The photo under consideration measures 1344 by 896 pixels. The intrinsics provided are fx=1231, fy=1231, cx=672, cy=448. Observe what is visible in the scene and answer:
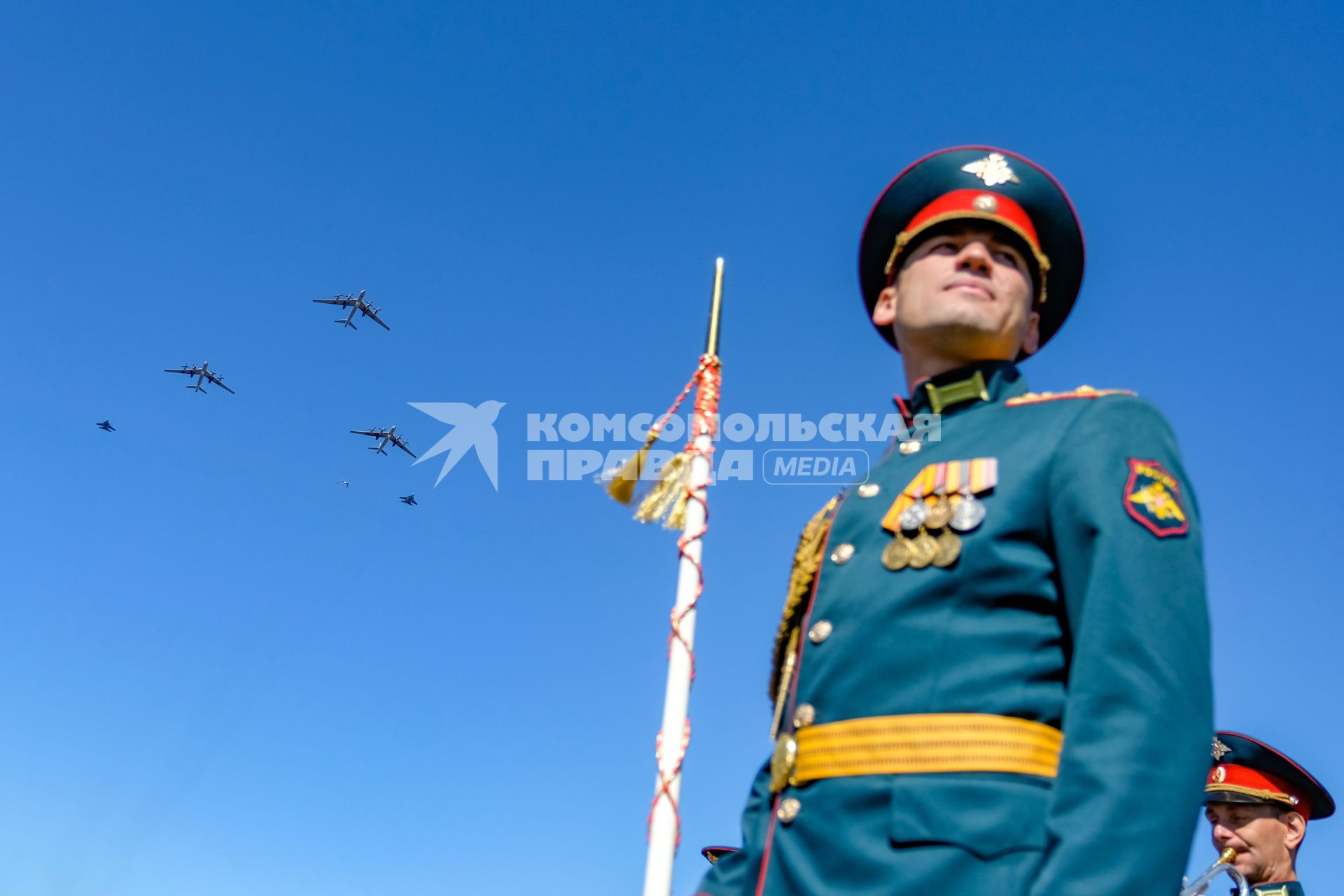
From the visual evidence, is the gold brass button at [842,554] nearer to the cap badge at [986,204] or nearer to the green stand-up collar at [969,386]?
the green stand-up collar at [969,386]

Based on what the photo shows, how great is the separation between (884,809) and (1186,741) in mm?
611

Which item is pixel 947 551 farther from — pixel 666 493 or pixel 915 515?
pixel 666 493

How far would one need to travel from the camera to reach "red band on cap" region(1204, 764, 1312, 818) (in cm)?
747

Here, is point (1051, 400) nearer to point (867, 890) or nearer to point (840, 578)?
point (840, 578)

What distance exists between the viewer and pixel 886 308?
3.83 metres

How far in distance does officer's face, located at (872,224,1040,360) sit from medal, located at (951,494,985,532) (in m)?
0.63

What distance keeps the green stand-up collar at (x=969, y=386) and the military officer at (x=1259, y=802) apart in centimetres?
523

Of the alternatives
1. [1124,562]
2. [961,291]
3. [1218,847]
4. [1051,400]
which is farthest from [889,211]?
[1218,847]

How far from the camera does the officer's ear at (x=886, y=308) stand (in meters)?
3.80

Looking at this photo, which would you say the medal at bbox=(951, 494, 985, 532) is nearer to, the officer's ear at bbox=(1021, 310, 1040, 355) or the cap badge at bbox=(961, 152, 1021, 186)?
the officer's ear at bbox=(1021, 310, 1040, 355)

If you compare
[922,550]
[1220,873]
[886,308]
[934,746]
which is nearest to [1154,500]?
[922,550]

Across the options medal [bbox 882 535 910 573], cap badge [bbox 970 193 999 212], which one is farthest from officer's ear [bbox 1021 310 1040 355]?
medal [bbox 882 535 910 573]

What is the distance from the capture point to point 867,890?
97.4 inches

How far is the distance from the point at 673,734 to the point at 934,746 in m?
1.76
